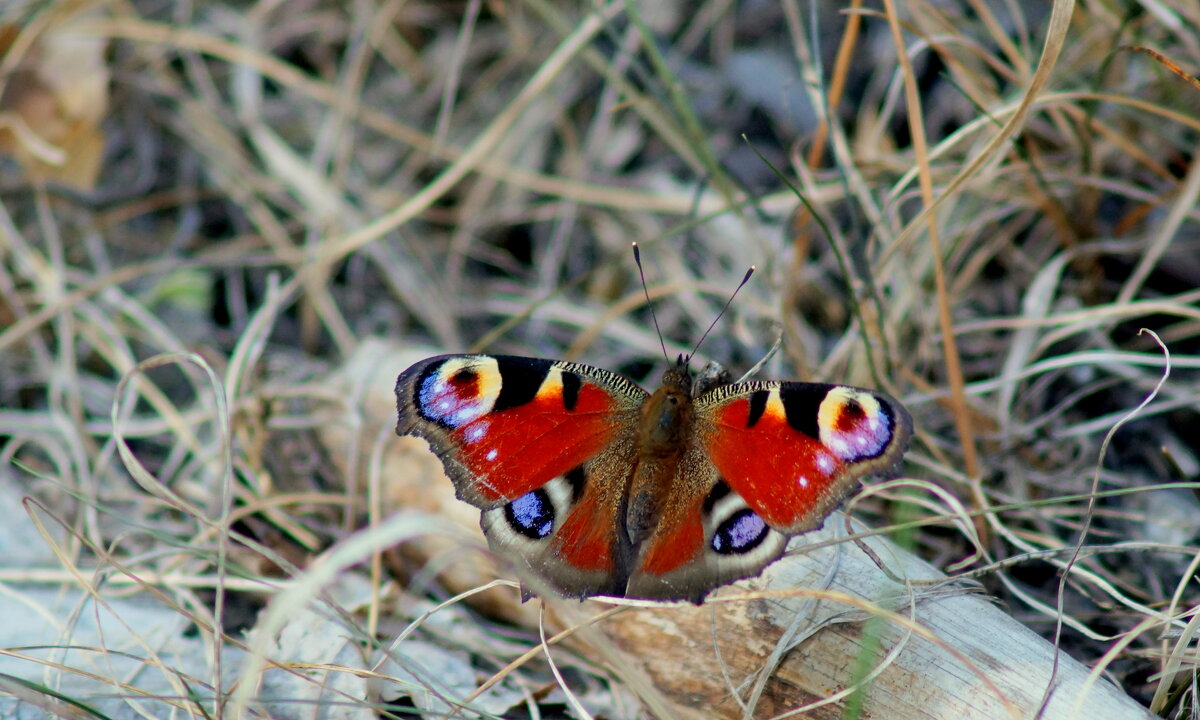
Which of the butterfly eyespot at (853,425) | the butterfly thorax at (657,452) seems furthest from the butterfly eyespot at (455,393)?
the butterfly eyespot at (853,425)

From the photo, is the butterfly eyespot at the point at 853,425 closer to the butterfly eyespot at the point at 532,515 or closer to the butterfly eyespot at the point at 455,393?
the butterfly eyespot at the point at 532,515

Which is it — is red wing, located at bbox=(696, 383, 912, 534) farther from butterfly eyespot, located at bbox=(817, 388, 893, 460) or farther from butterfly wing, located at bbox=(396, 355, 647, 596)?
butterfly wing, located at bbox=(396, 355, 647, 596)

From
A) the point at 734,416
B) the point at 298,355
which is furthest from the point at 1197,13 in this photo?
the point at 298,355

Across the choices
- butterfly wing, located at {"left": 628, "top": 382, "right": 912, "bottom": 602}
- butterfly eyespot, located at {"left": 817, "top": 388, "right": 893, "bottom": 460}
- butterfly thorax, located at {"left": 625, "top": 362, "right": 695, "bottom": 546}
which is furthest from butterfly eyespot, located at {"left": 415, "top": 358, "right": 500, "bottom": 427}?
butterfly eyespot, located at {"left": 817, "top": 388, "right": 893, "bottom": 460}

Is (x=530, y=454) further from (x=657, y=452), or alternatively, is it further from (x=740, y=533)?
(x=740, y=533)

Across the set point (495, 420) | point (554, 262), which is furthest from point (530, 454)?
point (554, 262)

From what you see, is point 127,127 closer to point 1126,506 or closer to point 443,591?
point 443,591
